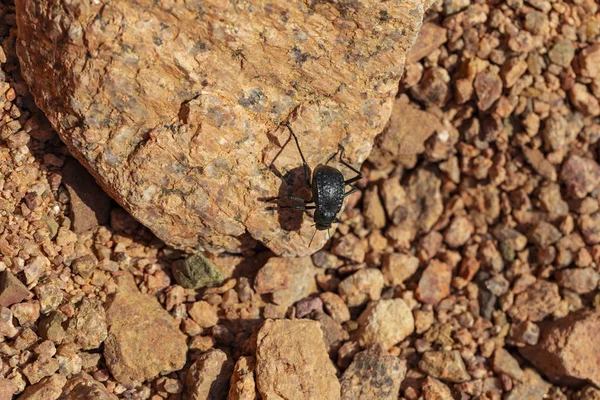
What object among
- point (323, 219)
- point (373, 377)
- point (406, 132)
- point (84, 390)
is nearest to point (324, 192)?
point (323, 219)

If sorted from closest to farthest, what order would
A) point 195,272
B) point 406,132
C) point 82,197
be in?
point 82,197
point 195,272
point 406,132

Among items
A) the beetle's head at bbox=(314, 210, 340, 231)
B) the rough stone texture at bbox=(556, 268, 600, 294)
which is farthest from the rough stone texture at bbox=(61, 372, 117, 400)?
the rough stone texture at bbox=(556, 268, 600, 294)

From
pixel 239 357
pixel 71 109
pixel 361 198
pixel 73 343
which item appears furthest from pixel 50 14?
pixel 361 198

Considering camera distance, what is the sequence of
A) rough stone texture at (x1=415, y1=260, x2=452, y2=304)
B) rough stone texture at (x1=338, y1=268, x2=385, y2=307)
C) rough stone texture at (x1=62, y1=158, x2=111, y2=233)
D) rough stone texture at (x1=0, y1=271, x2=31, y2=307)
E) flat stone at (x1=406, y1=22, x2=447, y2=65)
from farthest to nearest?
flat stone at (x1=406, y1=22, x2=447, y2=65), rough stone texture at (x1=415, y1=260, x2=452, y2=304), rough stone texture at (x1=338, y1=268, x2=385, y2=307), rough stone texture at (x1=62, y1=158, x2=111, y2=233), rough stone texture at (x1=0, y1=271, x2=31, y2=307)

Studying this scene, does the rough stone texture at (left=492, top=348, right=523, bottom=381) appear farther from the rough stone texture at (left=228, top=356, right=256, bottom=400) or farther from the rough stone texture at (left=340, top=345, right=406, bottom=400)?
the rough stone texture at (left=228, top=356, right=256, bottom=400)

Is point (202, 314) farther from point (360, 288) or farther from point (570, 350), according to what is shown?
point (570, 350)

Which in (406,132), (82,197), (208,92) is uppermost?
(208,92)

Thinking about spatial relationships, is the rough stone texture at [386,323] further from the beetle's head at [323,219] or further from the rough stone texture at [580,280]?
the rough stone texture at [580,280]
